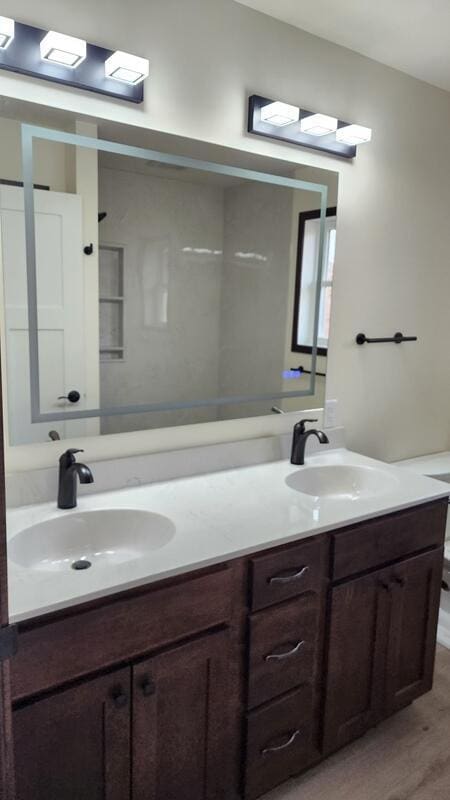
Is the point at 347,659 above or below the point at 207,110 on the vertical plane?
below

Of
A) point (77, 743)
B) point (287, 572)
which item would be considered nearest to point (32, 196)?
point (287, 572)

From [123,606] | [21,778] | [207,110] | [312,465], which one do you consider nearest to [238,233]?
[207,110]

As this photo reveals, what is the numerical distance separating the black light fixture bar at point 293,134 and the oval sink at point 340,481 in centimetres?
Result: 122

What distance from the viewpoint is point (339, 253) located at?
2.19 m

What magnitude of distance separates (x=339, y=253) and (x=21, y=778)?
1968 millimetres

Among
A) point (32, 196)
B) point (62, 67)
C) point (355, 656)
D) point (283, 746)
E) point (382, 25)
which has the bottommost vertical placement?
point (283, 746)

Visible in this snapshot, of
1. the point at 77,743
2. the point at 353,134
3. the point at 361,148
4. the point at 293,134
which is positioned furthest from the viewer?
the point at 361,148

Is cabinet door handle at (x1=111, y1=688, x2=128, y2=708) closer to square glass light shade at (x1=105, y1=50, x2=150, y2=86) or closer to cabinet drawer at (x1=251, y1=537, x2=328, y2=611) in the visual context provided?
cabinet drawer at (x1=251, y1=537, x2=328, y2=611)

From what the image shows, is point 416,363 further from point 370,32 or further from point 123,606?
point 123,606

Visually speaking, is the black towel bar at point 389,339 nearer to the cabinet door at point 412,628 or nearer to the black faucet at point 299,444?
the black faucet at point 299,444

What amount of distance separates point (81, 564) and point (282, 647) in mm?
603

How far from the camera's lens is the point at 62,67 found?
147cm

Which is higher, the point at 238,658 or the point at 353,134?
the point at 353,134

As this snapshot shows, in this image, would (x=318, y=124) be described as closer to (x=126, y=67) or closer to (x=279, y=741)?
(x=126, y=67)
